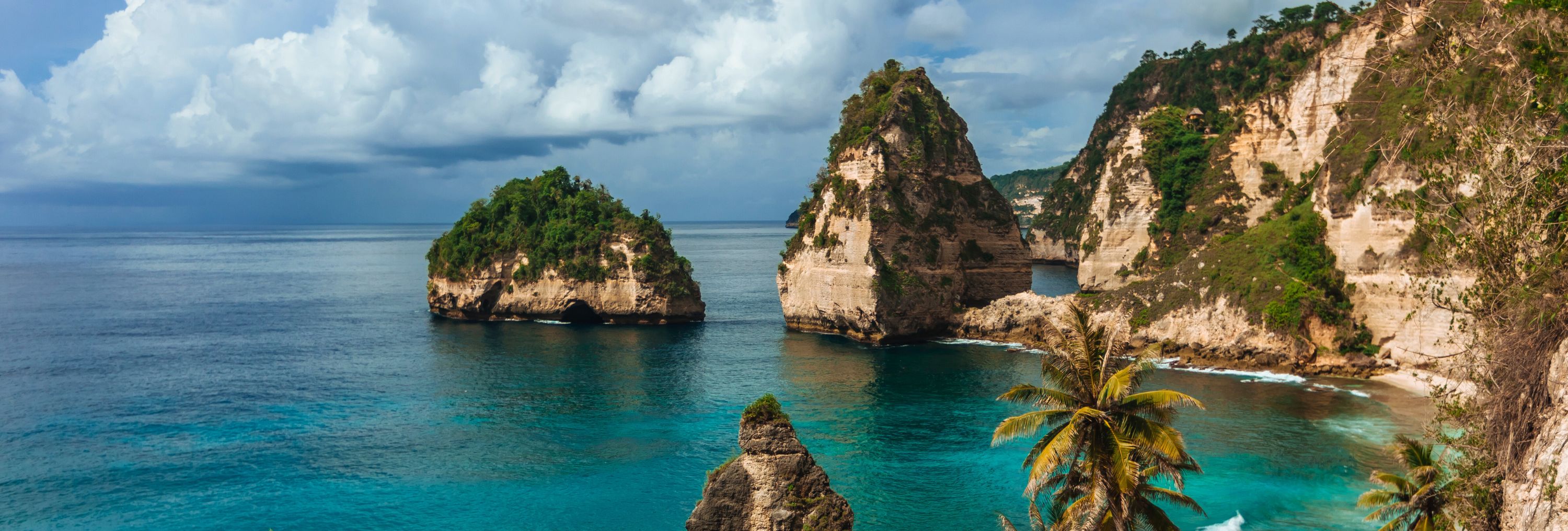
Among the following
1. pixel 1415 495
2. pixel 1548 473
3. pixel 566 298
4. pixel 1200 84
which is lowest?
pixel 1415 495

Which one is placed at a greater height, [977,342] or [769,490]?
[769,490]

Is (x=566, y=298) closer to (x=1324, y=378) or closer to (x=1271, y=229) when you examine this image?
(x=1271, y=229)

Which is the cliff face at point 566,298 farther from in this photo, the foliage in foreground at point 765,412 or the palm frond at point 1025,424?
the palm frond at point 1025,424

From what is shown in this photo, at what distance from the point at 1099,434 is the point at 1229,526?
1568cm

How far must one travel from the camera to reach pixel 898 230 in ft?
234

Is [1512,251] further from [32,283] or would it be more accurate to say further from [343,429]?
[32,283]

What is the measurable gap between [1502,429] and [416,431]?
43.3 metres

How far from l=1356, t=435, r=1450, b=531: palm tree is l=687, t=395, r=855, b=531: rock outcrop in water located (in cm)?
1356

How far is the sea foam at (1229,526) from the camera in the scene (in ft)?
103

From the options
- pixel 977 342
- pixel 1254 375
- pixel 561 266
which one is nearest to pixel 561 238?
pixel 561 266

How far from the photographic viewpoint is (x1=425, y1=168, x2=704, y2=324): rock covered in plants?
82938mm

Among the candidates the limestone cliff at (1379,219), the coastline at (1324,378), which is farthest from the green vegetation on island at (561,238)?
the coastline at (1324,378)

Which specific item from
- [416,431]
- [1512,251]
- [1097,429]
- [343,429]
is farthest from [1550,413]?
[343,429]

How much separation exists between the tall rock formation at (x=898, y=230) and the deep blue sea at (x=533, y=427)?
3.67 meters
